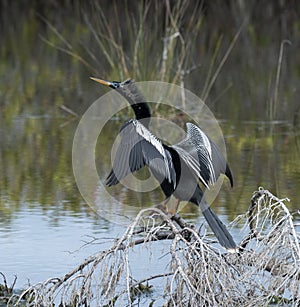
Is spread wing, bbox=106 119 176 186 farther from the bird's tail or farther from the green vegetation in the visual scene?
the green vegetation

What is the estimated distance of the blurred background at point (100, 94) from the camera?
23.9ft

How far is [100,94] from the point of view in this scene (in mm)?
12867

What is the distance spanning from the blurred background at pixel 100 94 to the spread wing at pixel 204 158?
35.4 inches

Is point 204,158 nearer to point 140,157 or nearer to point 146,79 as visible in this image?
point 140,157

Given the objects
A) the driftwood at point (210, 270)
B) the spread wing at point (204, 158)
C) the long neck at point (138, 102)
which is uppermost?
the long neck at point (138, 102)

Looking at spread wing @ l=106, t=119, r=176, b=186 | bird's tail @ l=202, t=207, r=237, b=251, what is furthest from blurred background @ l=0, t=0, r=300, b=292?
bird's tail @ l=202, t=207, r=237, b=251

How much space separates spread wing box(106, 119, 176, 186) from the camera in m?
5.66

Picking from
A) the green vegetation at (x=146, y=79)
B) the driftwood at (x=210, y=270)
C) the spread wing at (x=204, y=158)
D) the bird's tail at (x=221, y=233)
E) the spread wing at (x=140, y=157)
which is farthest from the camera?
the green vegetation at (x=146, y=79)

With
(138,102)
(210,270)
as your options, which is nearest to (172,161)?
(138,102)

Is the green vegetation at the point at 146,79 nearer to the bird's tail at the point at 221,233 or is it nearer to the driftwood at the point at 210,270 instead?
the bird's tail at the point at 221,233

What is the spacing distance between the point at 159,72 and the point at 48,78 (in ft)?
10.2

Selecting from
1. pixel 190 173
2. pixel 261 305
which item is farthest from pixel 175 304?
pixel 190 173

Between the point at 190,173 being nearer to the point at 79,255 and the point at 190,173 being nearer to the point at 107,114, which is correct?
the point at 79,255

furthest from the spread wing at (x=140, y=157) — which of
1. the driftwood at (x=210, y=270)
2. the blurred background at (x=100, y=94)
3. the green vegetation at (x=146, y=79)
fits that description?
the green vegetation at (x=146, y=79)
